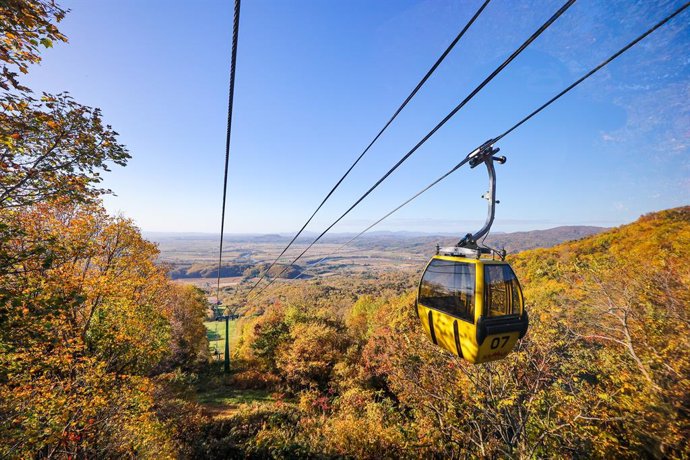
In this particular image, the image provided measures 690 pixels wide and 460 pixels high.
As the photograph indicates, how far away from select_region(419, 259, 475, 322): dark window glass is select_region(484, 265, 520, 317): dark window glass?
12.8 inches

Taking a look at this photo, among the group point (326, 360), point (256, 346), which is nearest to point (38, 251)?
point (326, 360)

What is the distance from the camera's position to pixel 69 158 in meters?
6.14

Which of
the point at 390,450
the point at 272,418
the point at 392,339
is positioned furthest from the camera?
the point at 392,339

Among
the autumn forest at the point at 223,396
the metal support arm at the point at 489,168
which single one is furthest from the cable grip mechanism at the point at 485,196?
the autumn forest at the point at 223,396

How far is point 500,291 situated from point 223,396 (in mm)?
29513

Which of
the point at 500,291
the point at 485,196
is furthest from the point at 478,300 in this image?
the point at 485,196

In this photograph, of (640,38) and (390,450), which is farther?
(390,450)

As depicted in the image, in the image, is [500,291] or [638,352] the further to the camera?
[638,352]

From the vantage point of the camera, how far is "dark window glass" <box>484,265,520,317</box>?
220 inches

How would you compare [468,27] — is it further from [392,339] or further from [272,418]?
[392,339]

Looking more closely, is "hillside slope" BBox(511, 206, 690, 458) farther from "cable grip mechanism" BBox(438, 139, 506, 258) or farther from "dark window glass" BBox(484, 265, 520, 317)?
"cable grip mechanism" BBox(438, 139, 506, 258)

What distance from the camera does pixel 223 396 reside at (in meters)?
25.7

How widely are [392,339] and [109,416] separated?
1829 centimetres

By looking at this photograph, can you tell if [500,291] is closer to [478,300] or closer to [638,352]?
[478,300]
